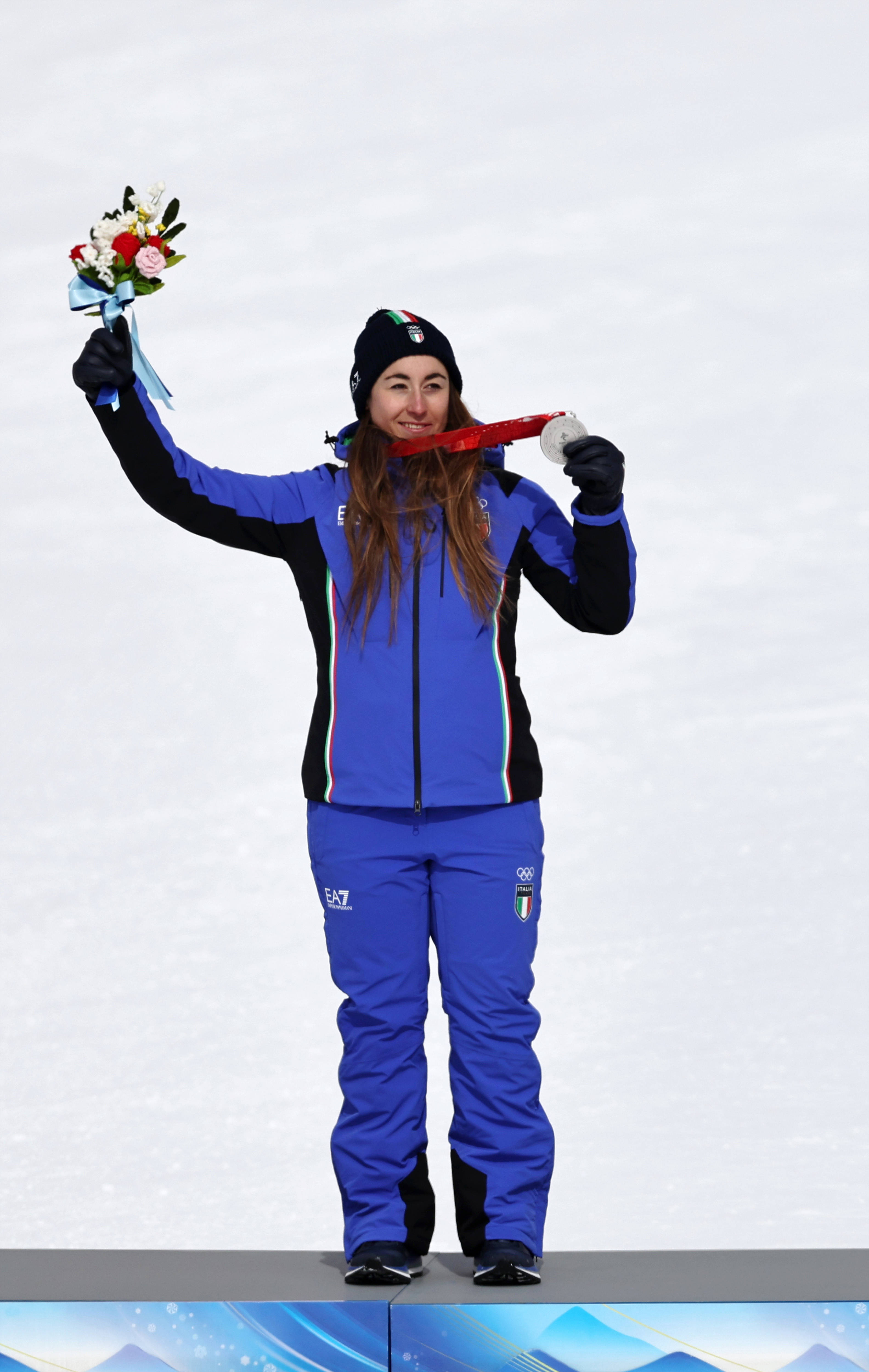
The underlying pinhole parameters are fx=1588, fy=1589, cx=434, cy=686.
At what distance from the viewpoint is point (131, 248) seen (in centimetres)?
230

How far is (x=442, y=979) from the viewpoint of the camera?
2318 millimetres

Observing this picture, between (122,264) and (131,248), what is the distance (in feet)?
0.09

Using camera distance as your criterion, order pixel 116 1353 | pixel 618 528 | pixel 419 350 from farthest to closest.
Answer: pixel 419 350 < pixel 618 528 < pixel 116 1353

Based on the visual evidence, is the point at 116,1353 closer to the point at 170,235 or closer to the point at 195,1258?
the point at 195,1258

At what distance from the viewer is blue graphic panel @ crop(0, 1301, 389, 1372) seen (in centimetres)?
207

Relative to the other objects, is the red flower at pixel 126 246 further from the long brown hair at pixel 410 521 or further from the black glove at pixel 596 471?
the black glove at pixel 596 471

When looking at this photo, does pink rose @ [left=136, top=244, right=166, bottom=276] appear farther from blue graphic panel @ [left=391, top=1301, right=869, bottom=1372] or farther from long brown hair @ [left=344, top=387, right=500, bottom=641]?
blue graphic panel @ [left=391, top=1301, right=869, bottom=1372]

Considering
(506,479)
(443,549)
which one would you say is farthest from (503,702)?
(506,479)

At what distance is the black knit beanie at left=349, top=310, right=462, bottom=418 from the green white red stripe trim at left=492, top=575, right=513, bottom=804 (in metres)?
0.37

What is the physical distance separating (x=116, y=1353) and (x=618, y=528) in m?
1.31

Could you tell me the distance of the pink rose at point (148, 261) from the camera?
2.29 metres

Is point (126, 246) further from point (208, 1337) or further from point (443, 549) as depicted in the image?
point (208, 1337)

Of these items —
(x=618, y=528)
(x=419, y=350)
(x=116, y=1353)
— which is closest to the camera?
(x=116, y=1353)

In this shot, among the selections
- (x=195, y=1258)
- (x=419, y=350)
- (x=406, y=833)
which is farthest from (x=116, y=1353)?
(x=419, y=350)
